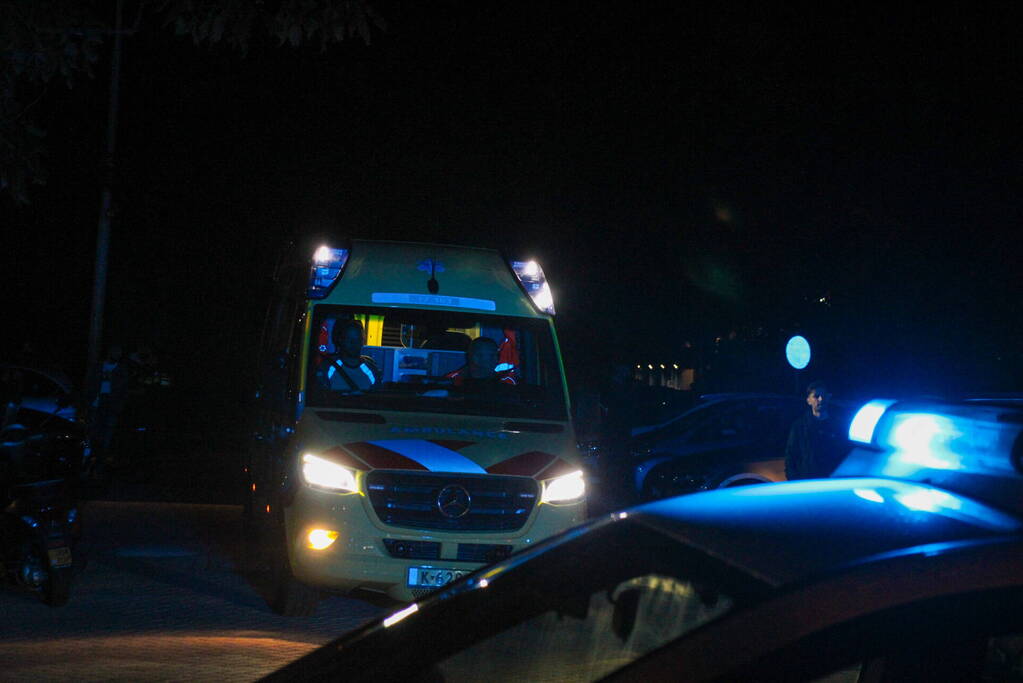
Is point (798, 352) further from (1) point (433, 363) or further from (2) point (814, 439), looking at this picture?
(1) point (433, 363)

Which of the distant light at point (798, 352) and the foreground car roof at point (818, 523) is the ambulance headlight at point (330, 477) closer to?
the foreground car roof at point (818, 523)

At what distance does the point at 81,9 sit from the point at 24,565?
13.3 feet

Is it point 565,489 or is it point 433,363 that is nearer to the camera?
point 565,489

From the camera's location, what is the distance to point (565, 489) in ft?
25.7

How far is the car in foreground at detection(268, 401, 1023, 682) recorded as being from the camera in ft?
5.88

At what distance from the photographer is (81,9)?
8.71 meters

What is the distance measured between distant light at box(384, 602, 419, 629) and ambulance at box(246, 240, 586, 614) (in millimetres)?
4649

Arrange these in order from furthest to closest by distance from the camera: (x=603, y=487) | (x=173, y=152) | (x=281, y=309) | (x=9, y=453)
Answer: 1. (x=173, y=152)
2. (x=603, y=487)
3. (x=281, y=309)
4. (x=9, y=453)

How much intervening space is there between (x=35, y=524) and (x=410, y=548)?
2.59 m

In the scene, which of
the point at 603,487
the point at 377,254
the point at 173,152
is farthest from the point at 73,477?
the point at 173,152

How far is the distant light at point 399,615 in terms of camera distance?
9.07 ft

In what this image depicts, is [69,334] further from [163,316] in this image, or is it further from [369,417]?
[369,417]

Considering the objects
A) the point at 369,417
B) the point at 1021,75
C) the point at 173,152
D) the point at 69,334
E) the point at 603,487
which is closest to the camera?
the point at 369,417

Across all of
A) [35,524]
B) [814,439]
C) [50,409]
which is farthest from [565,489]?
[50,409]
